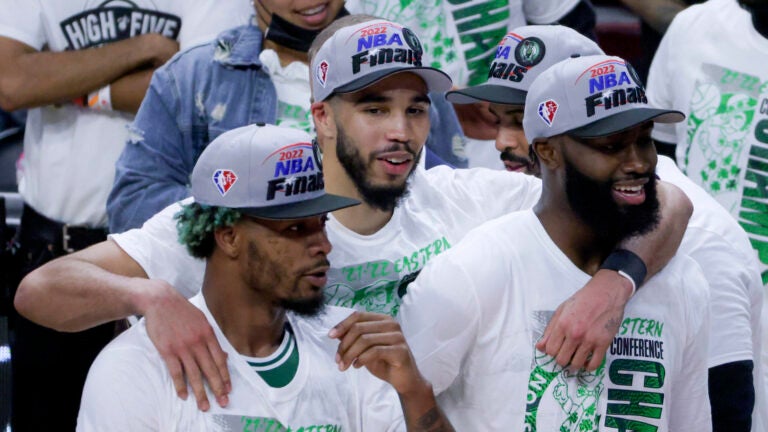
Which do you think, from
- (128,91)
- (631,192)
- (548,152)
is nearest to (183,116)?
(128,91)

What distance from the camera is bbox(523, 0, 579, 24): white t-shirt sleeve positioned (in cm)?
502

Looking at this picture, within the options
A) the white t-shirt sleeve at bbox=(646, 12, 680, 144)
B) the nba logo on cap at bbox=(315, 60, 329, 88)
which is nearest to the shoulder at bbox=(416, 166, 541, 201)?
the nba logo on cap at bbox=(315, 60, 329, 88)

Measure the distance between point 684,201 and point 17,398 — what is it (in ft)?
7.03

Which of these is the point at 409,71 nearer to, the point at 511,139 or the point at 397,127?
the point at 397,127

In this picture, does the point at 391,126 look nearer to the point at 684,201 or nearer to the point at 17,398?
the point at 684,201

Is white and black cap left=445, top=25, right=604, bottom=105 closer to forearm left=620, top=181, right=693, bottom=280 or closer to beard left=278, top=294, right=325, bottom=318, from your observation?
forearm left=620, top=181, right=693, bottom=280

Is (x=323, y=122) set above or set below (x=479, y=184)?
above

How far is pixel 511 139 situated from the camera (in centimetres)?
397

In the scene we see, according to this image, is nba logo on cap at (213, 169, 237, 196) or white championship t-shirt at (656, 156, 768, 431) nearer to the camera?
nba logo on cap at (213, 169, 237, 196)

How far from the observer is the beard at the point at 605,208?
3.27 m

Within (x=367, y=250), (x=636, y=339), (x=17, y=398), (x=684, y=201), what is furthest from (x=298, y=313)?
(x=17, y=398)

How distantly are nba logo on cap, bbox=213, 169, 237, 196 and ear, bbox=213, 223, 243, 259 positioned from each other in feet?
0.27

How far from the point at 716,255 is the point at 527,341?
32.0 inches

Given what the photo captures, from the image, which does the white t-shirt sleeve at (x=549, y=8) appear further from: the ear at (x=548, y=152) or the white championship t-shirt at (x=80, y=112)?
the ear at (x=548, y=152)
